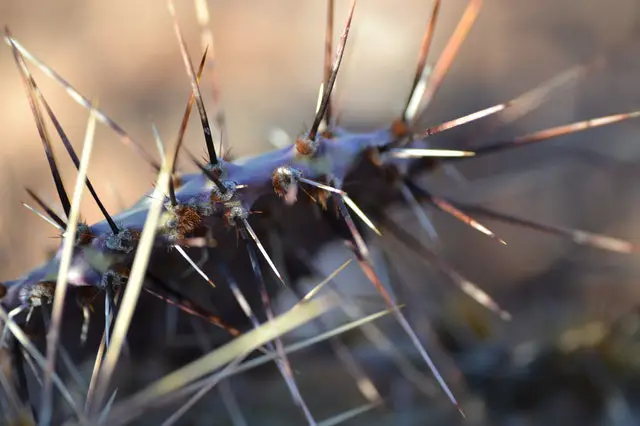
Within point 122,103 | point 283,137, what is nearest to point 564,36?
point 283,137

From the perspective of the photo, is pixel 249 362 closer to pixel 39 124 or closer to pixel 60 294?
pixel 60 294

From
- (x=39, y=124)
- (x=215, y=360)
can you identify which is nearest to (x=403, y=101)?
(x=39, y=124)

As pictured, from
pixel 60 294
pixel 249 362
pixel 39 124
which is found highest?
pixel 39 124

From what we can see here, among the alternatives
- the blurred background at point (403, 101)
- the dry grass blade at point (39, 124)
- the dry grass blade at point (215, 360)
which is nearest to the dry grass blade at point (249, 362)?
the dry grass blade at point (215, 360)

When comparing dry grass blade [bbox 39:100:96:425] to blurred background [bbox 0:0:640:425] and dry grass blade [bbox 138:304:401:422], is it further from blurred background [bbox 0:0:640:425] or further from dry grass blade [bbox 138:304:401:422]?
blurred background [bbox 0:0:640:425]

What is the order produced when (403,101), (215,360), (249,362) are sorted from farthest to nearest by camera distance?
1. (403,101)
2. (249,362)
3. (215,360)

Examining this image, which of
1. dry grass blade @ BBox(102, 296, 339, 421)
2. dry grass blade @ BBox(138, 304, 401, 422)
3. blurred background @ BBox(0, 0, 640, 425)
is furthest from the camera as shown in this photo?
blurred background @ BBox(0, 0, 640, 425)

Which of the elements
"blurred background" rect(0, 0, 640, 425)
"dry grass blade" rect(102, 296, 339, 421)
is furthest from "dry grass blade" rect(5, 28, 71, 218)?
"blurred background" rect(0, 0, 640, 425)

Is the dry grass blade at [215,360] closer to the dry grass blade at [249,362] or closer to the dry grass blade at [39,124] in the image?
the dry grass blade at [249,362]
